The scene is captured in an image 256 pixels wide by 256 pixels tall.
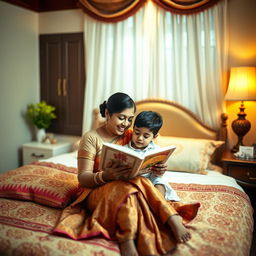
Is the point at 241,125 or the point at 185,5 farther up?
the point at 185,5

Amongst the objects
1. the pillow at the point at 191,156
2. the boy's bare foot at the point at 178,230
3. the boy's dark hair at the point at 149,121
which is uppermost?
the boy's dark hair at the point at 149,121

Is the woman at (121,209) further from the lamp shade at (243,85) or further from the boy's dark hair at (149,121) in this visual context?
the lamp shade at (243,85)

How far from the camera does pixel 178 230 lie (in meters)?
1.32

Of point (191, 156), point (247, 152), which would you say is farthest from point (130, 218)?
point (247, 152)

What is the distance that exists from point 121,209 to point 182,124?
182 cm

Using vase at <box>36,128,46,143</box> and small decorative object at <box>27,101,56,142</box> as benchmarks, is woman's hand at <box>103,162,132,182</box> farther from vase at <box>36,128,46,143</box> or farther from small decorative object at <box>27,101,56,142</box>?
vase at <box>36,128,46,143</box>

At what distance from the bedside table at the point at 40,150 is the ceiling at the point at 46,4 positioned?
177 cm

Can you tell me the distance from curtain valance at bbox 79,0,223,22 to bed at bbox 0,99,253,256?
1.11 metres

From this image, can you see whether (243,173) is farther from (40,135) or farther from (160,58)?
(40,135)

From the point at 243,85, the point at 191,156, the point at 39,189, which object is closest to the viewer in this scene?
the point at 39,189

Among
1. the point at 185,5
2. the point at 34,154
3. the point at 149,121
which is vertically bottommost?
the point at 34,154

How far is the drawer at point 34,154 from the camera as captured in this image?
352cm

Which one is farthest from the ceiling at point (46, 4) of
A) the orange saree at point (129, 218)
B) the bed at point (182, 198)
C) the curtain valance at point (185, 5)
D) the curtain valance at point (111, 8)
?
the orange saree at point (129, 218)

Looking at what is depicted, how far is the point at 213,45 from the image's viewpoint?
2912mm
